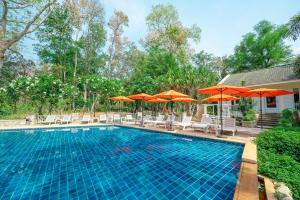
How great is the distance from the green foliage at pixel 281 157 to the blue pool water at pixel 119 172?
813 mm

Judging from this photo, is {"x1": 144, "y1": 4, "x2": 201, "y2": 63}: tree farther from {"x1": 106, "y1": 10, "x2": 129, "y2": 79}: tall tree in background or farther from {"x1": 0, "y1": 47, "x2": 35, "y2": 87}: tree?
{"x1": 0, "y1": 47, "x2": 35, "y2": 87}: tree

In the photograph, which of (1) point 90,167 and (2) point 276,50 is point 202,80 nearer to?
(1) point 90,167

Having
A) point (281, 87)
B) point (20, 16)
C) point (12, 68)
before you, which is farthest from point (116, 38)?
point (281, 87)

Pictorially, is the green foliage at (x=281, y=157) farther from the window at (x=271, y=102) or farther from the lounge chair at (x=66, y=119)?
the lounge chair at (x=66, y=119)

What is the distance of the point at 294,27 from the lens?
460 inches

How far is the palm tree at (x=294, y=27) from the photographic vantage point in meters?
11.5

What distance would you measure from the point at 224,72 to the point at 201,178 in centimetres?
3714

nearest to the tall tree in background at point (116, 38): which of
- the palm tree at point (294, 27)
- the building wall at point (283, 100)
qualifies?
the building wall at point (283, 100)

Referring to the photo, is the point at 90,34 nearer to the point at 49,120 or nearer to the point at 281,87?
the point at 49,120

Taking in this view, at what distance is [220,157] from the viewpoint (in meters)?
A: 6.59

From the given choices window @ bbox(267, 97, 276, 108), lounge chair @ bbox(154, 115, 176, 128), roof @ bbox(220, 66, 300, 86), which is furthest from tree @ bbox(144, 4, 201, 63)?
lounge chair @ bbox(154, 115, 176, 128)

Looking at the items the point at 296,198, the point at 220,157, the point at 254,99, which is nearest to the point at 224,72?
the point at 254,99

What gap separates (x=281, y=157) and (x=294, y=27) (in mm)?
10482

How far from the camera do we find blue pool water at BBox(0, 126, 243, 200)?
3.97 metres
